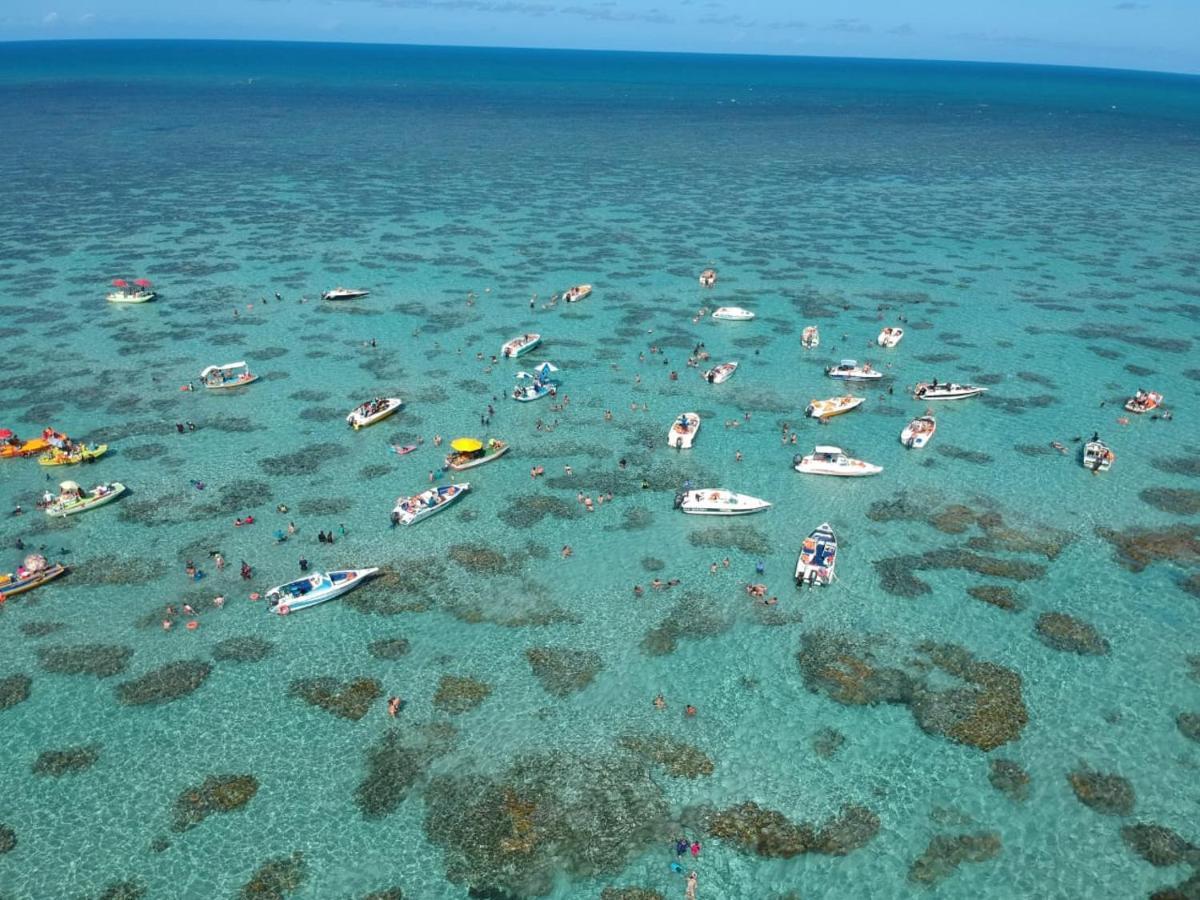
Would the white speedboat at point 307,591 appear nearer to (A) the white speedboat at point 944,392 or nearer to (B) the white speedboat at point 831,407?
(B) the white speedboat at point 831,407

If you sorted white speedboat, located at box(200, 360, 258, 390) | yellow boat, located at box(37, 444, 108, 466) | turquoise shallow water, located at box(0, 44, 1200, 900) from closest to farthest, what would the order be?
turquoise shallow water, located at box(0, 44, 1200, 900), yellow boat, located at box(37, 444, 108, 466), white speedboat, located at box(200, 360, 258, 390)

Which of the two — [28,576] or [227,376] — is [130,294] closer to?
[227,376]

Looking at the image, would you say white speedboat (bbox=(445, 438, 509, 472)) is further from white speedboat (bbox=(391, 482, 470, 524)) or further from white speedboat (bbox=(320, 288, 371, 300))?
white speedboat (bbox=(320, 288, 371, 300))

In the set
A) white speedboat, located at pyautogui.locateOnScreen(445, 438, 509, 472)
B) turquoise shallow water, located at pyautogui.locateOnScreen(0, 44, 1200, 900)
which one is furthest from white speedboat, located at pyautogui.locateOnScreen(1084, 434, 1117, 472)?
white speedboat, located at pyautogui.locateOnScreen(445, 438, 509, 472)

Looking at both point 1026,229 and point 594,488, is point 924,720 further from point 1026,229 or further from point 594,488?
point 1026,229

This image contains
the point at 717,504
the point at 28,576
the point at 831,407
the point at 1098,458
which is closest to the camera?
the point at 28,576

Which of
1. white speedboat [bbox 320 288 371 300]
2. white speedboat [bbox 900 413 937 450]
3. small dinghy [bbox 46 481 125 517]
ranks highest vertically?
white speedboat [bbox 320 288 371 300]

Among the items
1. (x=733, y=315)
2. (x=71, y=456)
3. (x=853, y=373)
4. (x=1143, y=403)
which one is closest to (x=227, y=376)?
(x=71, y=456)

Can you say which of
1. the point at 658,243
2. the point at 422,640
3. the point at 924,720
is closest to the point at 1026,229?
the point at 658,243
